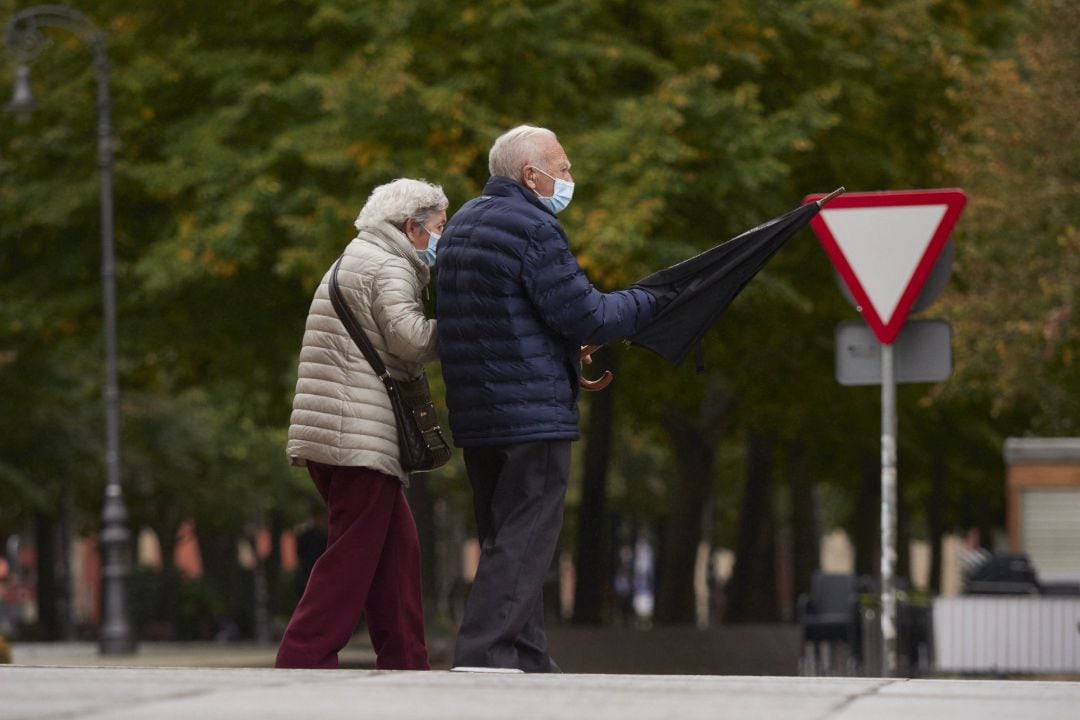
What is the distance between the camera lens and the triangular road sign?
9258 millimetres

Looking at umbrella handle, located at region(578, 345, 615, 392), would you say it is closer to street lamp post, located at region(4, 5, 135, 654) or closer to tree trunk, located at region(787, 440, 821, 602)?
street lamp post, located at region(4, 5, 135, 654)

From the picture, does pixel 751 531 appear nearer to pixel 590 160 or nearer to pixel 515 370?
pixel 590 160

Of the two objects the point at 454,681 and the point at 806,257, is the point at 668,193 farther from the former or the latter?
the point at 454,681

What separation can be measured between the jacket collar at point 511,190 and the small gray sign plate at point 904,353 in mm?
2146

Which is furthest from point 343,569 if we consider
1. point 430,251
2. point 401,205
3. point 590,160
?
point 590,160

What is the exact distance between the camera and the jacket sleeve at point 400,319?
7.64 meters

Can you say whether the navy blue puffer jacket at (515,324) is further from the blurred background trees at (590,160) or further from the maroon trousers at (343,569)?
the blurred background trees at (590,160)

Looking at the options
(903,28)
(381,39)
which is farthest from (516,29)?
(903,28)

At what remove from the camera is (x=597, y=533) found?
990 inches

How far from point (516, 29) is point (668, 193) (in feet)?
6.22

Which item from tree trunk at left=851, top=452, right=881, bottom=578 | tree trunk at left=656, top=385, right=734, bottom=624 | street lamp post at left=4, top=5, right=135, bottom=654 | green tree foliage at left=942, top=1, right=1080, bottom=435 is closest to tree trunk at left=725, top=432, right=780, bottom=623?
tree trunk at left=851, top=452, right=881, bottom=578

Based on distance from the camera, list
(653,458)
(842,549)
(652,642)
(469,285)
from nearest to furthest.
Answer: (469,285) < (652,642) < (653,458) < (842,549)

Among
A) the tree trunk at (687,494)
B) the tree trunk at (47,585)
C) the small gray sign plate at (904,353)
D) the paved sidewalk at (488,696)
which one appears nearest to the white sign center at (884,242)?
the small gray sign plate at (904,353)

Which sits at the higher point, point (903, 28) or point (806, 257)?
point (903, 28)
